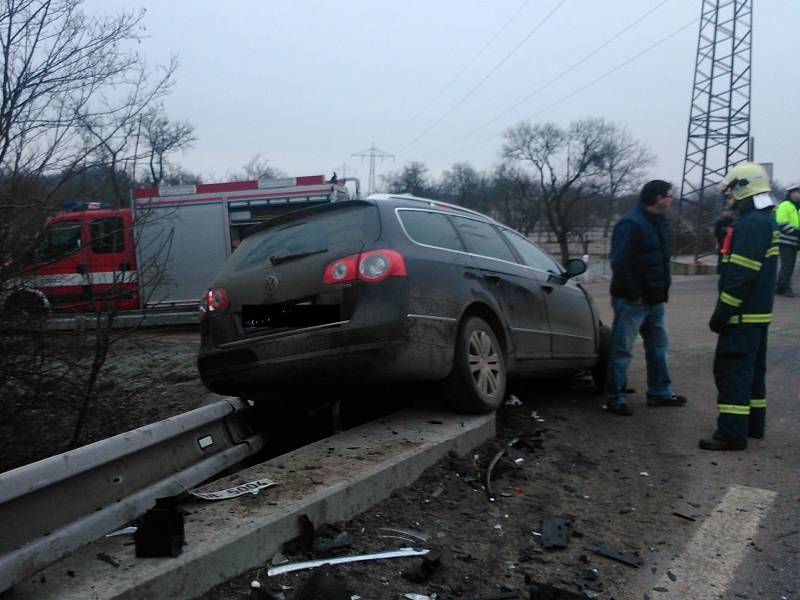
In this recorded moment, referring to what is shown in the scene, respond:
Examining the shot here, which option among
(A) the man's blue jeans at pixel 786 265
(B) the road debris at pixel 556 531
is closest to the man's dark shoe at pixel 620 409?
(B) the road debris at pixel 556 531

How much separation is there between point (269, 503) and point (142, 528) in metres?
0.62

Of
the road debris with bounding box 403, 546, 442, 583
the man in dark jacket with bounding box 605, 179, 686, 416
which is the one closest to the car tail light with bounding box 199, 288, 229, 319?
the road debris with bounding box 403, 546, 442, 583

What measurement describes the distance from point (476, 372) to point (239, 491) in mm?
1853

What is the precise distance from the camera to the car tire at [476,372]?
4.28 meters

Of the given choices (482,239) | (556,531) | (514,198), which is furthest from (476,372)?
(514,198)

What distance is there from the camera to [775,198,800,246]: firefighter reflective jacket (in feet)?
41.2

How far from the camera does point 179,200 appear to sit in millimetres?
→ 12695

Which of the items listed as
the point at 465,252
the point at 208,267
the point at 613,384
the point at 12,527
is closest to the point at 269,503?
the point at 12,527

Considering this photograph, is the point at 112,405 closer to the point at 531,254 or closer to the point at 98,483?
the point at 98,483

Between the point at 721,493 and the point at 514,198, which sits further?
the point at 514,198

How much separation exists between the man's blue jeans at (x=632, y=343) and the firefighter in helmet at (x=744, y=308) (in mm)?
924

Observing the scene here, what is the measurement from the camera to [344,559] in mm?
2797

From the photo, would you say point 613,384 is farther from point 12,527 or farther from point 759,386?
point 12,527

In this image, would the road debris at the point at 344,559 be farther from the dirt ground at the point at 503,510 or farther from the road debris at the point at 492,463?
the road debris at the point at 492,463
